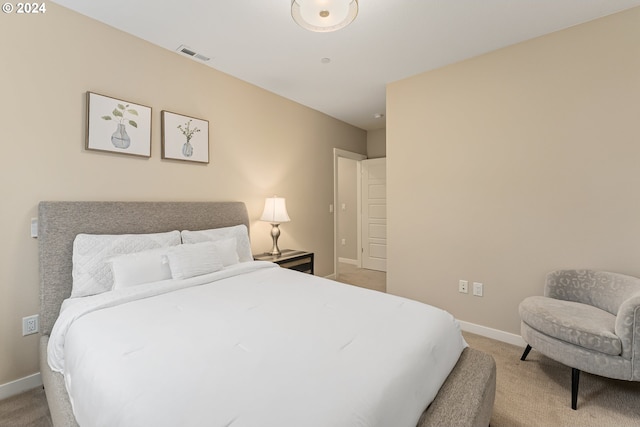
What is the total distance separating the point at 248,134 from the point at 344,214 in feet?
9.89

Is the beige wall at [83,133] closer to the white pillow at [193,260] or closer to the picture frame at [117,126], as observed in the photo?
the picture frame at [117,126]

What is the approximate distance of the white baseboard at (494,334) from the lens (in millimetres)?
2508

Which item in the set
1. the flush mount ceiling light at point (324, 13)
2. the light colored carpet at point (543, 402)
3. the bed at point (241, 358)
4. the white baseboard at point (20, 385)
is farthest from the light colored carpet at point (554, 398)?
the white baseboard at point (20, 385)

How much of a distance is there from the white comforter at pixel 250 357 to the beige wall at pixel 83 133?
60cm

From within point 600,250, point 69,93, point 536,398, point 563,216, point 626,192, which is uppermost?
point 69,93

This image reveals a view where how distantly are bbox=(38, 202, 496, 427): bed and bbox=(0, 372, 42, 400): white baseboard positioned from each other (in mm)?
362

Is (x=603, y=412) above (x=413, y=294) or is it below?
below

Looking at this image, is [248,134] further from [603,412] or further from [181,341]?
[603,412]

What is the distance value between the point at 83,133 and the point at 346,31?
2.13 meters

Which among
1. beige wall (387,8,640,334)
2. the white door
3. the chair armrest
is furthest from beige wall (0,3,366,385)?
the chair armrest

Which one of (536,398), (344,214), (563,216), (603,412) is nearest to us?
(603,412)

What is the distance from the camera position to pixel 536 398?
1.81 metres

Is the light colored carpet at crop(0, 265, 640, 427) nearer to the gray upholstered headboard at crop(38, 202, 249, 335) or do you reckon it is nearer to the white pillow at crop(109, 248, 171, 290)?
the gray upholstered headboard at crop(38, 202, 249, 335)

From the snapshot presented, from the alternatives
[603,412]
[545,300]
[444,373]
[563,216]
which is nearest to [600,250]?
[563,216]
